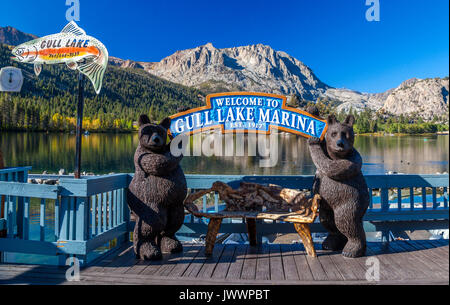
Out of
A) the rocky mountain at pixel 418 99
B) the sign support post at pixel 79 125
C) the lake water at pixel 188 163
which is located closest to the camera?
the sign support post at pixel 79 125

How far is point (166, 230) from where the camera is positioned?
12.1 ft

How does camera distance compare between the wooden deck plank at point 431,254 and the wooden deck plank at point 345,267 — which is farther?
the wooden deck plank at point 431,254

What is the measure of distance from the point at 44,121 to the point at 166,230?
70884 millimetres

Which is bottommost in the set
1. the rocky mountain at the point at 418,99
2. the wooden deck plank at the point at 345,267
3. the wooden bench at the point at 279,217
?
the wooden deck plank at the point at 345,267

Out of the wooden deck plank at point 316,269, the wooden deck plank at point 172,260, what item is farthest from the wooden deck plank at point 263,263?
the wooden deck plank at point 172,260

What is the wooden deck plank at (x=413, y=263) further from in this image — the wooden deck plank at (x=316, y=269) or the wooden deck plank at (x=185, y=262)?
the wooden deck plank at (x=185, y=262)

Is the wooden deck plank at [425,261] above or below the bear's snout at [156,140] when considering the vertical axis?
below

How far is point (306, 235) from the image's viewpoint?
11.5 feet

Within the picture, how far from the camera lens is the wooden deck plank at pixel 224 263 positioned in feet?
10.1

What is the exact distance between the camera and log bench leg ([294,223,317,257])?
3.43m

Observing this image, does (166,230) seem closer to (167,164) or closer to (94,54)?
(167,164)

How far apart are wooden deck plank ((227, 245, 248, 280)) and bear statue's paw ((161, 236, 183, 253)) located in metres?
0.67

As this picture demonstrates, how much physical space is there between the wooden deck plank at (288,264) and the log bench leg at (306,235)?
21cm
